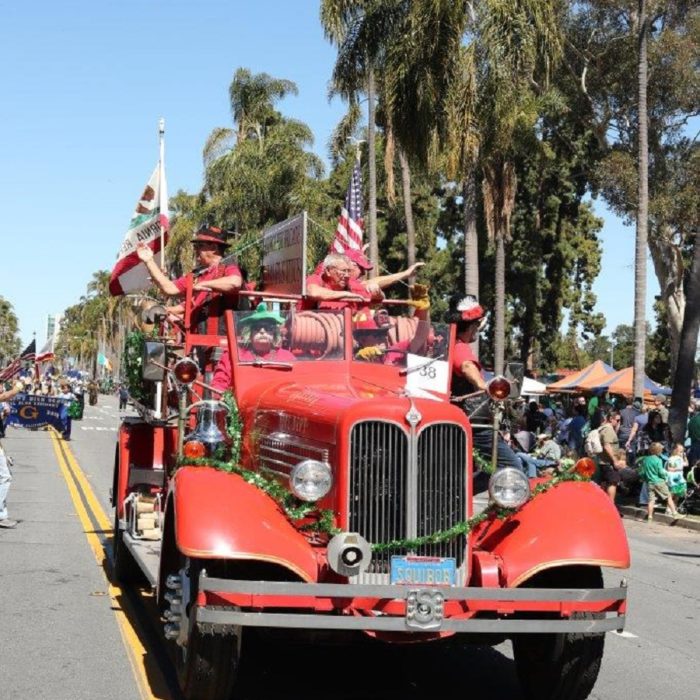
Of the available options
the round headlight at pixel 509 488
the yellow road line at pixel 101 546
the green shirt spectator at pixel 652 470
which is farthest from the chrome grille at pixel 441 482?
the green shirt spectator at pixel 652 470

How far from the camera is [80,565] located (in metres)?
11.1

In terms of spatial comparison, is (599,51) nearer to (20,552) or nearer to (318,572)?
(20,552)

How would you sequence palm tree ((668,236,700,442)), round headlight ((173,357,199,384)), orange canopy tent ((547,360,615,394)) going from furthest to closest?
1. orange canopy tent ((547,360,615,394))
2. palm tree ((668,236,700,442))
3. round headlight ((173,357,199,384))

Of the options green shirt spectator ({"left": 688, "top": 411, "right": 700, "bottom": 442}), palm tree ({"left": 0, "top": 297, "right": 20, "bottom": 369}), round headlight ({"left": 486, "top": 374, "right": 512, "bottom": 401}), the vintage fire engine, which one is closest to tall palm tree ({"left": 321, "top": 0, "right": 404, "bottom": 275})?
green shirt spectator ({"left": 688, "top": 411, "right": 700, "bottom": 442})

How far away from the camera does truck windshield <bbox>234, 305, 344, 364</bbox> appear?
7281 millimetres

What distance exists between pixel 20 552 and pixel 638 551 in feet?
24.1

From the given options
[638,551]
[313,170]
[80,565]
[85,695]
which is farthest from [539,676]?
[313,170]

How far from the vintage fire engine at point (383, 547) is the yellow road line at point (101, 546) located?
63cm

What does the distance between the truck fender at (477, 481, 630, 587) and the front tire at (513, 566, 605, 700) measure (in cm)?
23

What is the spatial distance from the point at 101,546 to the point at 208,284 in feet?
17.5

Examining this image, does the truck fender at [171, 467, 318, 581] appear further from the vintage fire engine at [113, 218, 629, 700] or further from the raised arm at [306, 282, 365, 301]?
the raised arm at [306, 282, 365, 301]

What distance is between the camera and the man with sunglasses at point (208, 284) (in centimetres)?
819

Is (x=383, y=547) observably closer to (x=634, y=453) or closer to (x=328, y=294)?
(x=328, y=294)

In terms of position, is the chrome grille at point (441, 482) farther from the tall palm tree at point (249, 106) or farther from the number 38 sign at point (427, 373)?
the tall palm tree at point (249, 106)
